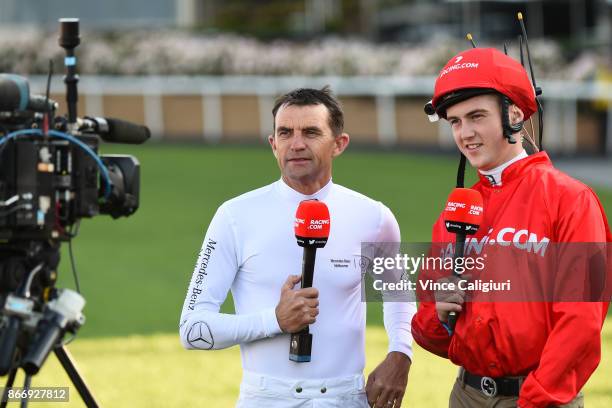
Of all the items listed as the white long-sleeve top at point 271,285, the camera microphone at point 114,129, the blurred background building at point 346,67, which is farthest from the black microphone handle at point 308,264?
the blurred background building at point 346,67

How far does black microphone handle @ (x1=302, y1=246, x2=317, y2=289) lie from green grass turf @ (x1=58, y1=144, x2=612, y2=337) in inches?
229

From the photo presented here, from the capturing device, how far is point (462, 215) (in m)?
4.05

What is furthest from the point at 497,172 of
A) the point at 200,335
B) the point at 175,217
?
the point at 175,217

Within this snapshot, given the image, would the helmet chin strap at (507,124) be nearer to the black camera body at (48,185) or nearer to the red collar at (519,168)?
the red collar at (519,168)

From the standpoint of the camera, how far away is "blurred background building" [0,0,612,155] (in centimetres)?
2505

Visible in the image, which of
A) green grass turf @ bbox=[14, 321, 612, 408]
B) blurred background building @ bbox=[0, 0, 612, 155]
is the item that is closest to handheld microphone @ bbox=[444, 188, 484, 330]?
green grass turf @ bbox=[14, 321, 612, 408]

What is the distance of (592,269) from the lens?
4.05 m

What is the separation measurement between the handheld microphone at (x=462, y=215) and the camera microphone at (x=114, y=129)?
1.19m

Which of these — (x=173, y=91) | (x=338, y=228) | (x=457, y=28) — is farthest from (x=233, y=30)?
(x=338, y=228)

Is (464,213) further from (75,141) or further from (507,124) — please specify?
(75,141)

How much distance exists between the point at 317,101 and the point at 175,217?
11607 millimetres

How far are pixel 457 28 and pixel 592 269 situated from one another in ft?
82.6

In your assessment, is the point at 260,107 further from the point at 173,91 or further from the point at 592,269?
the point at 592,269

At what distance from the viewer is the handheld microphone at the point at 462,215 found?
4055 millimetres
